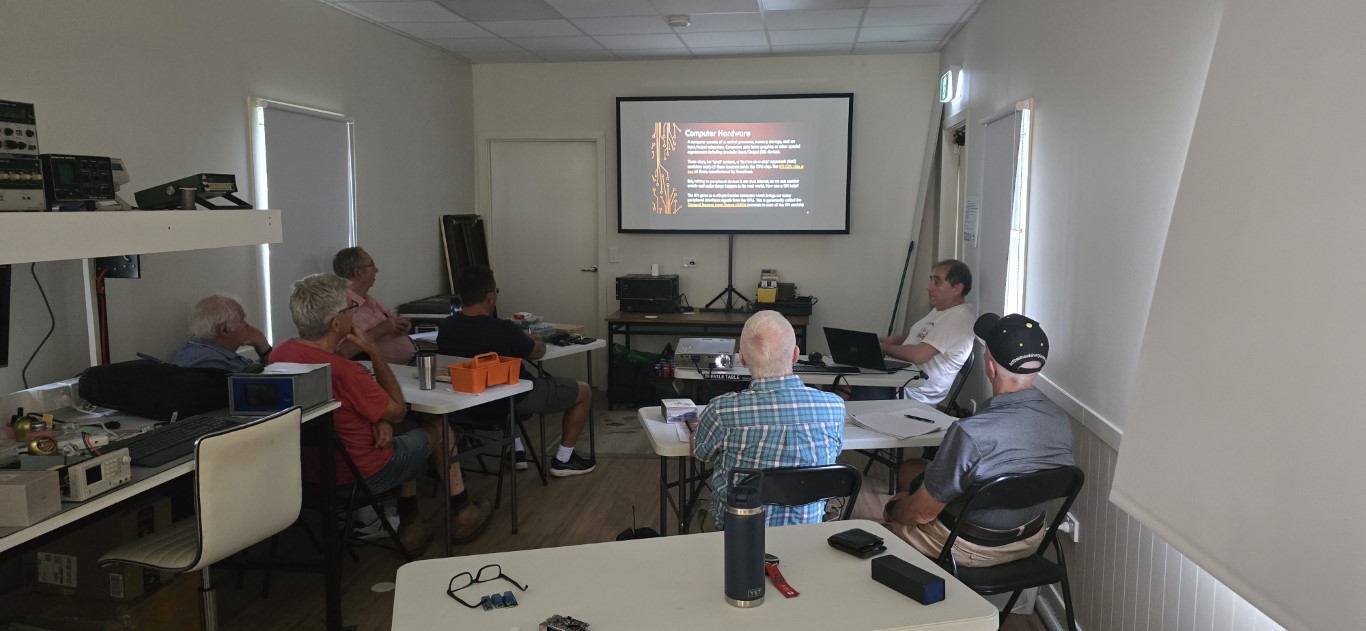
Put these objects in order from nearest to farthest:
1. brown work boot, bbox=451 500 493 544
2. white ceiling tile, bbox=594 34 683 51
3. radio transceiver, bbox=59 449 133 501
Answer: radio transceiver, bbox=59 449 133 501
brown work boot, bbox=451 500 493 544
white ceiling tile, bbox=594 34 683 51

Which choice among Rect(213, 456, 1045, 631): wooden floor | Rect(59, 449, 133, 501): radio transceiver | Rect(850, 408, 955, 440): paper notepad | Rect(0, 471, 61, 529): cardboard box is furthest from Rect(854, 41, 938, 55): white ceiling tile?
Rect(0, 471, 61, 529): cardboard box

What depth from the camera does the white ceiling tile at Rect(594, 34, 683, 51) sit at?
244 inches

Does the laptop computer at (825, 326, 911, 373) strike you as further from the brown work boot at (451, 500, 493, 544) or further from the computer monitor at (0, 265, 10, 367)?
the computer monitor at (0, 265, 10, 367)

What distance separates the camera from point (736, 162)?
22.9 ft

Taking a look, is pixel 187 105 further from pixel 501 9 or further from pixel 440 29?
pixel 440 29

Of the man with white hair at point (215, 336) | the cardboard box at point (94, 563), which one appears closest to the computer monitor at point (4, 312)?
the cardboard box at point (94, 563)

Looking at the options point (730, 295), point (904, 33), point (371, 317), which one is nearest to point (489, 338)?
point (371, 317)

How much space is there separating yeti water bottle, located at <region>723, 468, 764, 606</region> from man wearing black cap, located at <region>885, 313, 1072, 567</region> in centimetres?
98

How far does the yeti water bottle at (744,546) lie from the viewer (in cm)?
176

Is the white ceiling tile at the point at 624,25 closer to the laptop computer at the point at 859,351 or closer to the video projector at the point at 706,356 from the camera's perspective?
the video projector at the point at 706,356

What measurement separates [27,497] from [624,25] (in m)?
4.49

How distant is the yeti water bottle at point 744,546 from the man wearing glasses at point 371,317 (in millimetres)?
3398

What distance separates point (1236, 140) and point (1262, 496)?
2.25 ft

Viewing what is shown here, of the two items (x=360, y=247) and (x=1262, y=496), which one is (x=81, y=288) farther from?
(x=1262, y=496)
